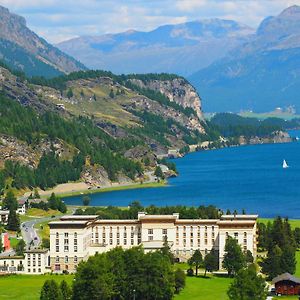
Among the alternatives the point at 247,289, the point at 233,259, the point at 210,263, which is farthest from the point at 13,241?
the point at 247,289

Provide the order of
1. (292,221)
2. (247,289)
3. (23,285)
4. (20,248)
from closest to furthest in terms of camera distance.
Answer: (247,289) < (23,285) < (20,248) < (292,221)

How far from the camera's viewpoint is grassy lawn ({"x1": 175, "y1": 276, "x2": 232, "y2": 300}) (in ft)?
300

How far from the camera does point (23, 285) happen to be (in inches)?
3858

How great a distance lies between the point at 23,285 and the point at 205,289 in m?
15.4

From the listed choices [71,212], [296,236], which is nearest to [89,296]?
[296,236]

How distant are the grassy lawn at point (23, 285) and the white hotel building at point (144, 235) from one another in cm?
497

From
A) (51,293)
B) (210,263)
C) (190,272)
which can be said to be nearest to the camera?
(51,293)

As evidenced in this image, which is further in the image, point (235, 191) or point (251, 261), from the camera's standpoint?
point (235, 191)

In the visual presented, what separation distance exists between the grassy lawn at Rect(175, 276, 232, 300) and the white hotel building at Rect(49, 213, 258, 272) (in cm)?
765

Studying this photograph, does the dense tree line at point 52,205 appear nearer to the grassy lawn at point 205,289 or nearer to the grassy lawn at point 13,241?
the grassy lawn at point 13,241

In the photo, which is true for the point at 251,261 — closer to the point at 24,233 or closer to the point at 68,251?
the point at 68,251

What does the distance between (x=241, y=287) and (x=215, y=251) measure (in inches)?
1043

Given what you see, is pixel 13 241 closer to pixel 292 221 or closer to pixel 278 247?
pixel 278 247

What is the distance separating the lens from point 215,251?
111 m
